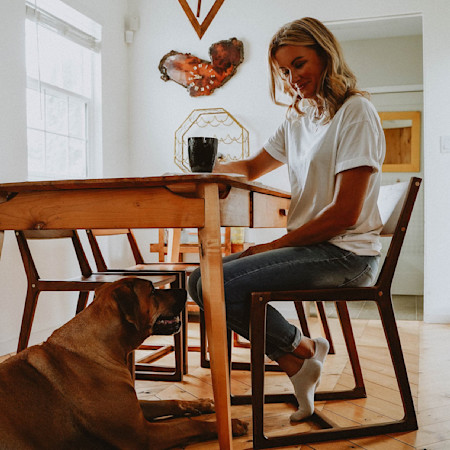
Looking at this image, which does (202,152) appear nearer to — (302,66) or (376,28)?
(302,66)

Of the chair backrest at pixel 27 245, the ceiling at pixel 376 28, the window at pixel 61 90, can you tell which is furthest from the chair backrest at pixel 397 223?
the ceiling at pixel 376 28

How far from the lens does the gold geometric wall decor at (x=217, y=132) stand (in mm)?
3887

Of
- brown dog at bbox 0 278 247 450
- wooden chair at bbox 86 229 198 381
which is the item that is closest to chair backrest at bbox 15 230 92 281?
wooden chair at bbox 86 229 198 381

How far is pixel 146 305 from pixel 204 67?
109 inches

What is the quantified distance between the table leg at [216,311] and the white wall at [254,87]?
2522 mm

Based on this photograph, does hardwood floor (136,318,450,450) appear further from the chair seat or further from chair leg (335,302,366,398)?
the chair seat

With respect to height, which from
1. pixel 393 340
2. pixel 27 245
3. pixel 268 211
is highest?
pixel 268 211

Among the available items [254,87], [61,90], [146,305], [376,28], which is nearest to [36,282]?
[146,305]

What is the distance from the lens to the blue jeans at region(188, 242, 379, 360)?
151 centimetres

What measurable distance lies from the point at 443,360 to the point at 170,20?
2.97 meters

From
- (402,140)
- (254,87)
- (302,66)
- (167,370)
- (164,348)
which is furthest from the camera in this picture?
(402,140)

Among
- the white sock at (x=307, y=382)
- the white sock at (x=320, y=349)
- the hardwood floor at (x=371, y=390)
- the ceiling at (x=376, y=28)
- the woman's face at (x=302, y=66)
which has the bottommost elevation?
the hardwood floor at (x=371, y=390)

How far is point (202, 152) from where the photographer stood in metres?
1.53

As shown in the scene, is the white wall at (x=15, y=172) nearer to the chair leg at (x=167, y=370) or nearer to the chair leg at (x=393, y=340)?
the chair leg at (x=167, y=370)
